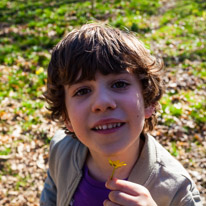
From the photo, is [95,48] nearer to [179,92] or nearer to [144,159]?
[144,159]

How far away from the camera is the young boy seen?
1.60 m

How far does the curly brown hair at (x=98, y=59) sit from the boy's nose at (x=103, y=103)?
0.13 m

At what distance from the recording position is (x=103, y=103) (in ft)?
5.09

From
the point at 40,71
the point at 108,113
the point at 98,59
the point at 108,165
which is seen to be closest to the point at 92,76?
the point at 98,59

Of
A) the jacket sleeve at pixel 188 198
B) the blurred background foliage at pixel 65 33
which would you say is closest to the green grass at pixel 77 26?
the blurred background foliage at pixel 65 33

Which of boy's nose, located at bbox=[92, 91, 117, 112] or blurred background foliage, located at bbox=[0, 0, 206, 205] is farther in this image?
blurred background foliage, located at bbox=[0, 0, 206, 205]

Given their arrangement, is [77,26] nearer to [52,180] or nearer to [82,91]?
[52,180]

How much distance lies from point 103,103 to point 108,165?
23.6 inches

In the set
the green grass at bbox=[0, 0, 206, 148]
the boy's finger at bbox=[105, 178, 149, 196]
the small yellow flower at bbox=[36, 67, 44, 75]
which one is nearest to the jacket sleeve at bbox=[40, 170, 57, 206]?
the boy's finger at bbox=[105, 178, 149, 196]

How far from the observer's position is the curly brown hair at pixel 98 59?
1677mm

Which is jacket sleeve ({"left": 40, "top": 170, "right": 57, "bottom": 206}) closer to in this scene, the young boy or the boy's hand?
the young boy

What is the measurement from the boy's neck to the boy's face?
271mm

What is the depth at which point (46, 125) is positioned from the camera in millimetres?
4109

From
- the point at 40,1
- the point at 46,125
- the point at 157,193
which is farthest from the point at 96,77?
the point at 40,1
